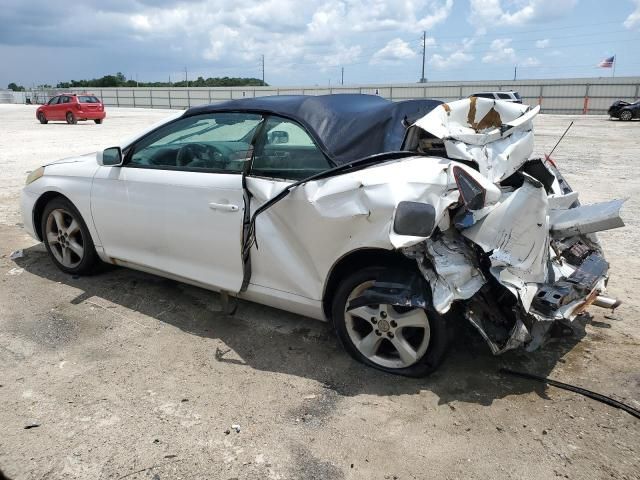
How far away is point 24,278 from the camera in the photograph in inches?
193

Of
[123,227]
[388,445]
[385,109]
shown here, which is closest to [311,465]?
[388,445]

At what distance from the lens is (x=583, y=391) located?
10.0ft

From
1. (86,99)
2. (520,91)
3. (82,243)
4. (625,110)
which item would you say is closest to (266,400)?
(82,243)

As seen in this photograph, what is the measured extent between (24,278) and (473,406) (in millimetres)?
4186

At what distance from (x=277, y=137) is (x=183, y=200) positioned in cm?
84

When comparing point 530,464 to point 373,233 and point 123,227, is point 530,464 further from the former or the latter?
point 123,227

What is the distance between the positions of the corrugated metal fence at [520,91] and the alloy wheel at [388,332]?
29098 mm

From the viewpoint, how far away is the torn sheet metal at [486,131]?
3109 mm

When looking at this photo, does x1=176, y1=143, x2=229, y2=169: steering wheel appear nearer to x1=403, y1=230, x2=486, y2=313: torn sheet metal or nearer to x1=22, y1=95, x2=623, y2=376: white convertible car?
x1=22, y1=95, x2=623, y2=376: white convertible car

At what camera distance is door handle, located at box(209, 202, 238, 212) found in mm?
3516

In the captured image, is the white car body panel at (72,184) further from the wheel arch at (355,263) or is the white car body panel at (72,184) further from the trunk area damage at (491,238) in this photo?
the trunk area damage at (491,238)

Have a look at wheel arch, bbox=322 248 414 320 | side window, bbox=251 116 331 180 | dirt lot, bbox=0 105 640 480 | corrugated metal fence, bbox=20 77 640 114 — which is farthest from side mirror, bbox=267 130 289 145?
corrugated metal fence, bbox=20 77 640 114

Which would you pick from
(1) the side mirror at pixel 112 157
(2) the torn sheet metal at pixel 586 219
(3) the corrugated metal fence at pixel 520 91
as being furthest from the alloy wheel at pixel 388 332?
(3) the corrugated metal fence at pixel 520 91

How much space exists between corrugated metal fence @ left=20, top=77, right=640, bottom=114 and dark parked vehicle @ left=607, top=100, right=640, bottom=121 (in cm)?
390
